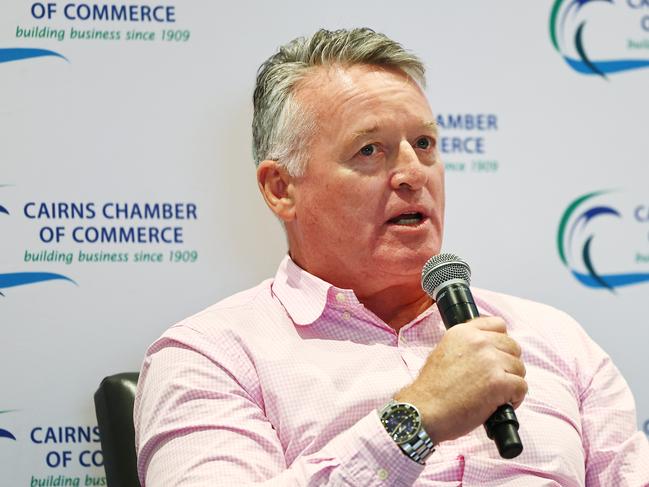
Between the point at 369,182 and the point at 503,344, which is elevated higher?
the point at 369,182

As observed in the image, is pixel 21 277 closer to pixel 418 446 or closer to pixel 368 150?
pixel 368 150

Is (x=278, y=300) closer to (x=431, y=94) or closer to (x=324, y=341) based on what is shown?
(x=324, y=341)

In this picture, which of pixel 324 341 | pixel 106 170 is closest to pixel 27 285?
pixel 106 170

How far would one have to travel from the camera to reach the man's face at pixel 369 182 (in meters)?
1.98

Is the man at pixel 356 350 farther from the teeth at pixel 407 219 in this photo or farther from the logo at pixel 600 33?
the logo at pixel 600 33

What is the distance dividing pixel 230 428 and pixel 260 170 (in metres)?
0.71

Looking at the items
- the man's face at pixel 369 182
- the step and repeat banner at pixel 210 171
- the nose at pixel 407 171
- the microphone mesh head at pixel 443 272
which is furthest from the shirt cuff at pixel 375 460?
the step and repeat banner at pixel 210 171

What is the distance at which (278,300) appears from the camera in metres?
2.07

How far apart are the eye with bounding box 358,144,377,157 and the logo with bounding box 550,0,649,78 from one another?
90 cm

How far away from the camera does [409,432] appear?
152 centimetres

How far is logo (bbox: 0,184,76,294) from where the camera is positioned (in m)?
2.32

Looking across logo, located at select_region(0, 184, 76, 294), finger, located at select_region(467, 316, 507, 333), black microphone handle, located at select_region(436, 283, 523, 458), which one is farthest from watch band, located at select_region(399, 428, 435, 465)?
logo, located at select_region(0, 184, 76, 294)

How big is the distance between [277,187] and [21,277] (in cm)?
Answer: 75

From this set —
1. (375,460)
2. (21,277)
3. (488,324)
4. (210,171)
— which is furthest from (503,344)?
(21,277)
